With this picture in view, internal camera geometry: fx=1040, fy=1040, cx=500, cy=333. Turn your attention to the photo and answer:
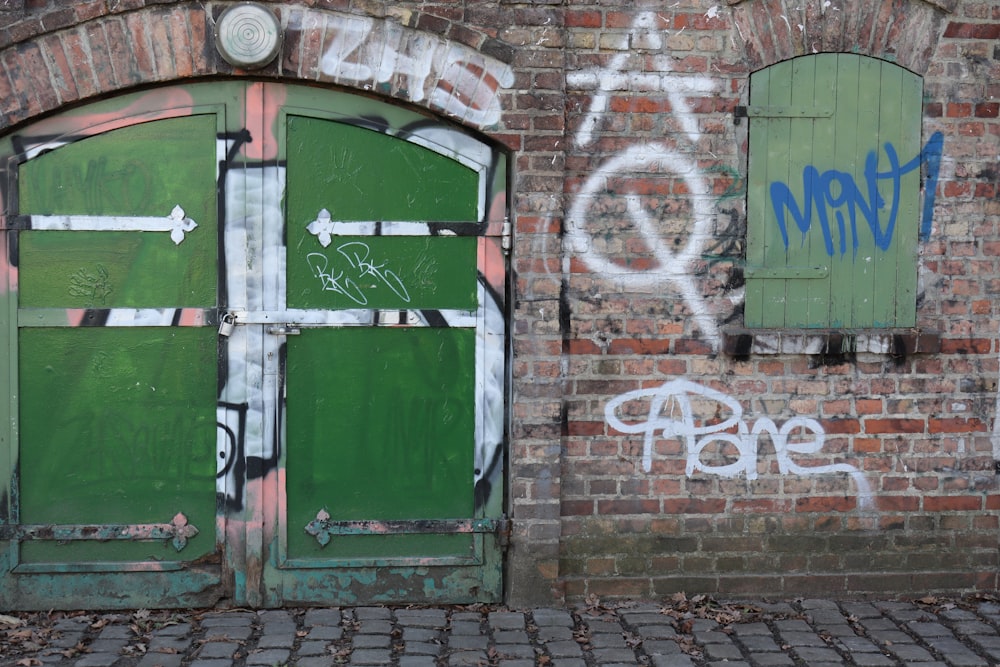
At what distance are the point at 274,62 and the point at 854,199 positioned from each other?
9.05ft

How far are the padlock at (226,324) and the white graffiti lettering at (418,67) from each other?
1.16 meters

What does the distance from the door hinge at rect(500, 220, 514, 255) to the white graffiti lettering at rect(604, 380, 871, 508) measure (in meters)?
0.88

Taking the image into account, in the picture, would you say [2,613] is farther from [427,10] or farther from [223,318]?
[427,10]

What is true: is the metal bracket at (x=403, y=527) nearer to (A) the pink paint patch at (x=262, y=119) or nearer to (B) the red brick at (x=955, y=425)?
(A) the pink paint patch at (x=262, y=119)

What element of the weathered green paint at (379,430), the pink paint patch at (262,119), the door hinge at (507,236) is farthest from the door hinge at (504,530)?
the pink paint patch at (262,119)

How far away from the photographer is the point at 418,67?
15.1 feet

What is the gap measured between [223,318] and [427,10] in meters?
1.65

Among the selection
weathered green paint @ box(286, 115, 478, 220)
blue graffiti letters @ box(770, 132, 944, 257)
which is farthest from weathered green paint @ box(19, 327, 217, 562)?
blue graffiti letters @ box(770, 132, 944, 257)

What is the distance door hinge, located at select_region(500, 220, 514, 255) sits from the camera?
15.7 ft

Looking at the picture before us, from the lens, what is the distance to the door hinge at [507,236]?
4.78 m

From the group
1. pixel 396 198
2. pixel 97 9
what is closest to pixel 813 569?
pixel 396 198

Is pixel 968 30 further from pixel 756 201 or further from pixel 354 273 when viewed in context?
pixel 354 273

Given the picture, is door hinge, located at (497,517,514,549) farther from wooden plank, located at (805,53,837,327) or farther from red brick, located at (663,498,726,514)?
wooden plank, located at (805,53,837,327)

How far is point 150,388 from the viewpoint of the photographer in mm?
4691
